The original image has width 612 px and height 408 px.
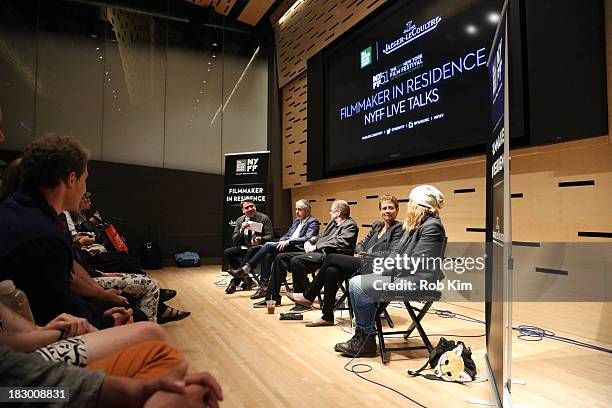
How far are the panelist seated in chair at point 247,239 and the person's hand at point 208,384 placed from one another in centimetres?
431

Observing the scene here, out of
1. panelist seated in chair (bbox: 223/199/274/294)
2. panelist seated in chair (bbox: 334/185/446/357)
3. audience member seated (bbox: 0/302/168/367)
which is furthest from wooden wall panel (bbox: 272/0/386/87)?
audience member seated (bbox: 0/302/168/367)

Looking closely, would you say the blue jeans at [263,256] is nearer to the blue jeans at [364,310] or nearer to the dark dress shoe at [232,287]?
the dark dress shoe at [232,287]

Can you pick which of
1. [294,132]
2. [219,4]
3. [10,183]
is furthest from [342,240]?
[219,4]

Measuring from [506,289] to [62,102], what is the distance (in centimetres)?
790

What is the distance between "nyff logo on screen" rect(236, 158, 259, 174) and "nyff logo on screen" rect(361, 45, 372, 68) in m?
2.58

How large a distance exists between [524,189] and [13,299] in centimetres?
366

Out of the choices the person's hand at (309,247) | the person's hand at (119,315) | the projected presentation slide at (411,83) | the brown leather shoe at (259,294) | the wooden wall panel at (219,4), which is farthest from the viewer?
the wooden wall panel at (219,4)

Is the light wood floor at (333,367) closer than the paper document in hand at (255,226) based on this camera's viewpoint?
Yes

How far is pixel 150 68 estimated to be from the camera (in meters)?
7.90

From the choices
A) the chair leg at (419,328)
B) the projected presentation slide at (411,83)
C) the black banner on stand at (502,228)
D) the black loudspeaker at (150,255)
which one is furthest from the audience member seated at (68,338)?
the black loudspeaker at (150,255)

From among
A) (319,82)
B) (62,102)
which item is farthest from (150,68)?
(319,82)

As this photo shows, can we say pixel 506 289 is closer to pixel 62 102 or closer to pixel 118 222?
pixel 118 222

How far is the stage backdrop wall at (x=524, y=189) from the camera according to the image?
2.96m

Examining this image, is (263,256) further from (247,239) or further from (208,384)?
(208,384)
